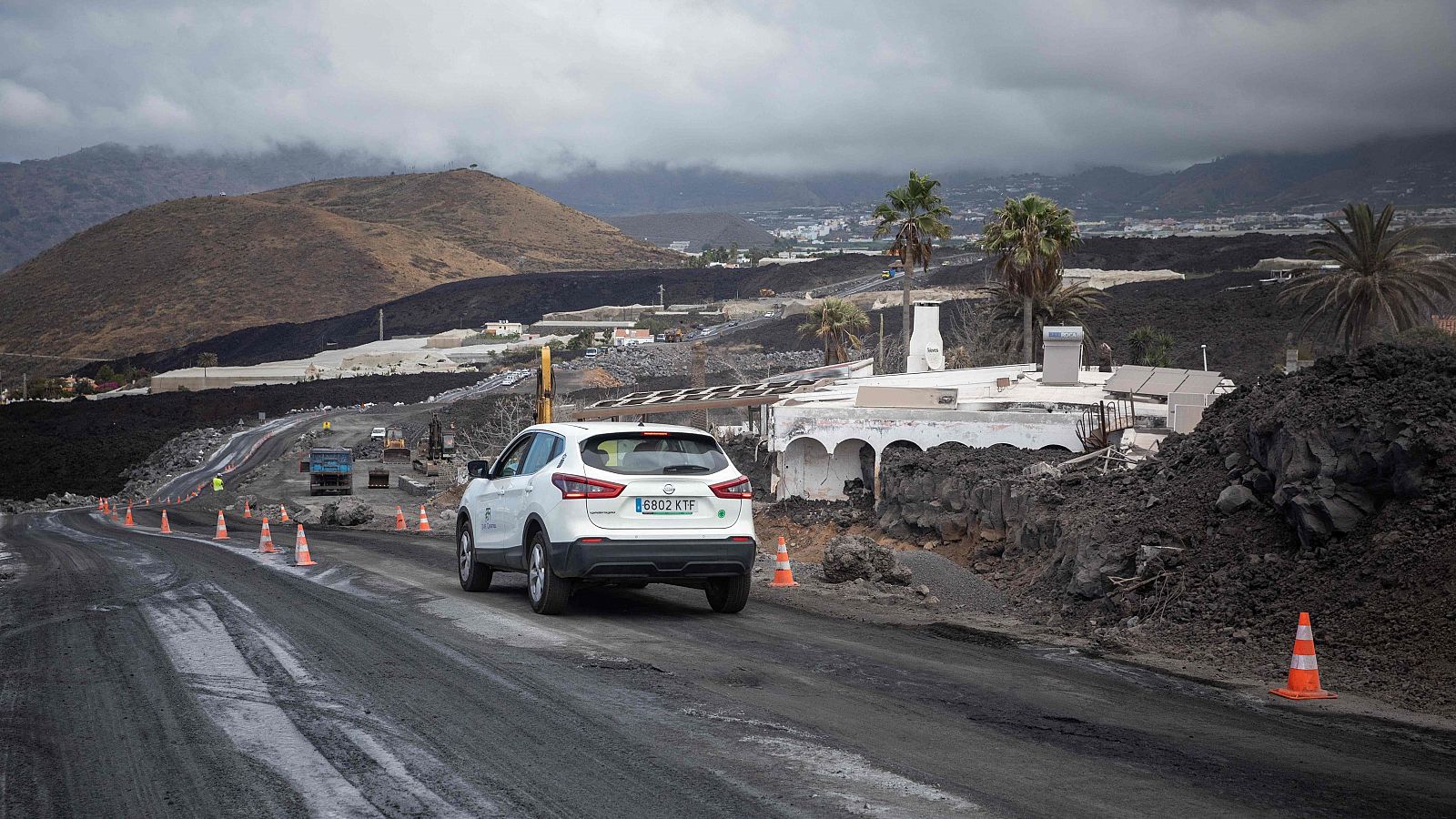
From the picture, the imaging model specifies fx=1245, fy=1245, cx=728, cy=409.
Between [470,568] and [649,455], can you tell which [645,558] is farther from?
[470,568]

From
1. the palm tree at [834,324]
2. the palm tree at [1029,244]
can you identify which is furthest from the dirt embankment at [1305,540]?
the palm tree at [834,324]

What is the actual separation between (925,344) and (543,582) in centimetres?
4485

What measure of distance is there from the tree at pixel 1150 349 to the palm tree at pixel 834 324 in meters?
16.8

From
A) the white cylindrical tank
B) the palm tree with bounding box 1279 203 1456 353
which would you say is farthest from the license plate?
the white cylindrical tank

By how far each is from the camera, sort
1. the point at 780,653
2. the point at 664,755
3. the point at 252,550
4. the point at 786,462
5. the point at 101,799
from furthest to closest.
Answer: the point at 786,462, the point at 252,550, the point at 780,653, the point at 664,755, the point at 101,799

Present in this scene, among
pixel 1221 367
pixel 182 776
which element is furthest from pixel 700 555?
pixel 1221 367

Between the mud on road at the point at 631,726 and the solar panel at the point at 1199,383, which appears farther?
the solar panel at the point at 1199,383

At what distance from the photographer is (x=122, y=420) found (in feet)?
361

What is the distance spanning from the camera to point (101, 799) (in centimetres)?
608

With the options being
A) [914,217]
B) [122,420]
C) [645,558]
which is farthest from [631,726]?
[122,420]

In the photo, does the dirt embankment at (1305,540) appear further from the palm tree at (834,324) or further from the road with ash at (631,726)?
the palm tree at (834,324)

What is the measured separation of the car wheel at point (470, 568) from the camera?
45.7 feet

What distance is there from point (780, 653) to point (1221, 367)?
269 feet

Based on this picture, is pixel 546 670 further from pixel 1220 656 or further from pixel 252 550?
pixel 252 550
